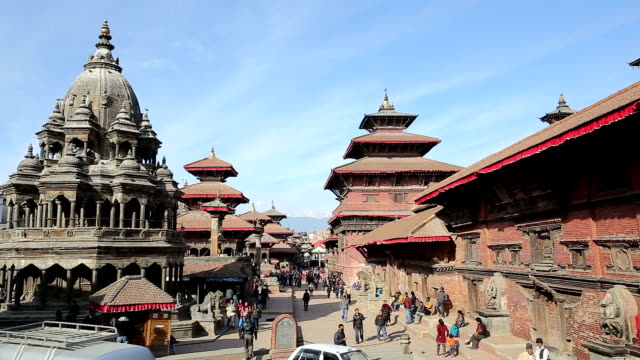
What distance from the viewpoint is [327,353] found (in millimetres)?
10914

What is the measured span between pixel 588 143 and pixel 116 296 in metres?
14.0

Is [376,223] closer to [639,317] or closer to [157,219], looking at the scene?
[157,219]

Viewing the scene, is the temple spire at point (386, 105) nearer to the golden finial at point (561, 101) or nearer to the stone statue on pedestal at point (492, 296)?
the golden finial at point (561, 101)

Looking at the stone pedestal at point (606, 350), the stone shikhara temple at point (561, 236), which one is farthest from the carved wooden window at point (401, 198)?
the stone pedestal at point (606, 350)

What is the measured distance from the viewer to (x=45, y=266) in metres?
20.8

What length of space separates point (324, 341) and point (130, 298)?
316 inches

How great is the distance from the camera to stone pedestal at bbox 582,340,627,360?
8633 millimetres

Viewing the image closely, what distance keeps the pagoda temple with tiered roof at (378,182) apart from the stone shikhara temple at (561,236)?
25.0 meters

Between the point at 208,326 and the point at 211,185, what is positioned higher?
the point at 211,185

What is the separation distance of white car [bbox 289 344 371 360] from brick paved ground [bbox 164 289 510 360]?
3.56 m

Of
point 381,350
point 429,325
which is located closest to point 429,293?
point 429,325

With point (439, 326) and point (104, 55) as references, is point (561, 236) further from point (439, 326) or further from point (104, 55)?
point (104, 55)

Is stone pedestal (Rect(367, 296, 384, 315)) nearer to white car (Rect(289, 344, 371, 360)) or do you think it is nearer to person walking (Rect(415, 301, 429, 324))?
person walking (Rect(415, 301, 429, 324))

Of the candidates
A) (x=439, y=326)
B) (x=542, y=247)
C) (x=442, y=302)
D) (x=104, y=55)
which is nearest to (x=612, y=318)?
(x=542, y=247)
